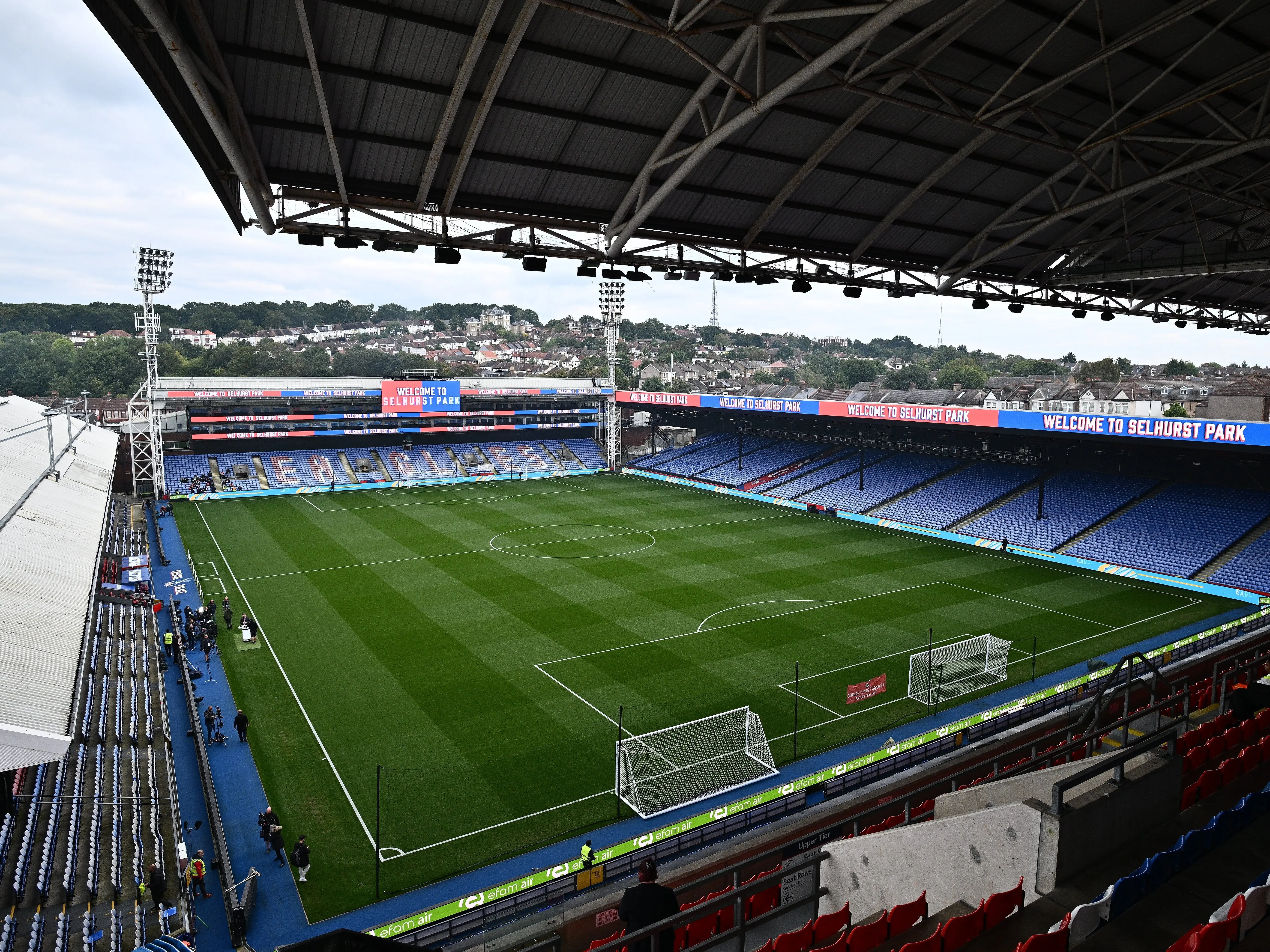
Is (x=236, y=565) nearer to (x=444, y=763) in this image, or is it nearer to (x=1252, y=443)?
(x=444, y=763)

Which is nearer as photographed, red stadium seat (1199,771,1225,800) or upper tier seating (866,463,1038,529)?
red stadium seat (1199,771,1225,800)

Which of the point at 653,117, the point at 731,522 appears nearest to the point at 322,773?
the point at 653,117

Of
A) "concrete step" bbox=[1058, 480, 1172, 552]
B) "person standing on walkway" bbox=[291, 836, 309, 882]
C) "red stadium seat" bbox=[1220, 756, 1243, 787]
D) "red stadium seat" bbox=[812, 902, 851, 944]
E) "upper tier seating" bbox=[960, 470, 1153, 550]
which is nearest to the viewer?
"red stadium seat" bbox=[812, 902, 851, 944]

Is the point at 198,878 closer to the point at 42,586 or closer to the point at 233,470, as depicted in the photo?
the point at 42,586

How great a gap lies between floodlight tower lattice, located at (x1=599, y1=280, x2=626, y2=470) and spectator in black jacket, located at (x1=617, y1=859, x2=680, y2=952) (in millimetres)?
56299

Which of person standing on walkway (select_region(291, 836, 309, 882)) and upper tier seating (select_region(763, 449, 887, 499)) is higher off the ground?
upper tier seating (select_region(763, 449, 887, 499))

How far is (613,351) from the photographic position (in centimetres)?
6550

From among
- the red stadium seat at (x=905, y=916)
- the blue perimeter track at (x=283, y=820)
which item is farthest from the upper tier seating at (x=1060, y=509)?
the red stadium seat at (x=905, y=916)

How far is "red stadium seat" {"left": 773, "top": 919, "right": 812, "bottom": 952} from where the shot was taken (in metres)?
6.46

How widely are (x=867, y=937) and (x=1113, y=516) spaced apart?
37.1 meters

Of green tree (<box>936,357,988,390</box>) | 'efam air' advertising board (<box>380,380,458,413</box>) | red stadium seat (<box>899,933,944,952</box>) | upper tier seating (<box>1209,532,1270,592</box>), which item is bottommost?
upper tier seating (<box>1209,532,1270,592</box>)

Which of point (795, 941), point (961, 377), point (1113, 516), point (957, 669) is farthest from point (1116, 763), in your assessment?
point (961, 377)

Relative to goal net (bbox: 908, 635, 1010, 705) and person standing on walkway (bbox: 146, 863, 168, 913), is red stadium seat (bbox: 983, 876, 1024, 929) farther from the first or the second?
goal net (bbox: 908, 635, 1010, 705)

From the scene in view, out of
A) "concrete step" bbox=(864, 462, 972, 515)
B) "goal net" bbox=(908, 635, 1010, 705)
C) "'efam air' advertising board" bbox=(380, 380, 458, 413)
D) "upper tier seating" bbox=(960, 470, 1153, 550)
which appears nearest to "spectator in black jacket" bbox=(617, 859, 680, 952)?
"goal net" bbox=(908, 635, 1010, 705)
